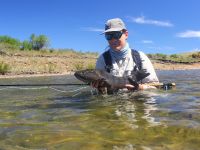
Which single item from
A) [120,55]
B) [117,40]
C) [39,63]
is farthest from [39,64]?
[117,40]

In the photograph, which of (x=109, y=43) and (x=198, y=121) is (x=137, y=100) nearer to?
(x=109, y=43)

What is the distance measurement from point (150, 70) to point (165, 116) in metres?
3.34

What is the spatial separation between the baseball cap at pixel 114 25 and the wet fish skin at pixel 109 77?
1.01m

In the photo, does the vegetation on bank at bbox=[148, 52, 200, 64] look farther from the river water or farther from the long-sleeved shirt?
the river water

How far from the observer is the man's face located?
29.0 feet

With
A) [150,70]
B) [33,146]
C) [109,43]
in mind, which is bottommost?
[33,146]

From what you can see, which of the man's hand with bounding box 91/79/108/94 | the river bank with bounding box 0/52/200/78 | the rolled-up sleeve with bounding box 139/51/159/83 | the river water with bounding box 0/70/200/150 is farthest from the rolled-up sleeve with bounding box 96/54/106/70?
the river bank with bounding box 0/52/200/78

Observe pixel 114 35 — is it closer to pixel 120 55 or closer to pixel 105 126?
pixel 120 55

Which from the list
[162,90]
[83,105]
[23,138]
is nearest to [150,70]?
[162,90]

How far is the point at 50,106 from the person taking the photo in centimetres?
787

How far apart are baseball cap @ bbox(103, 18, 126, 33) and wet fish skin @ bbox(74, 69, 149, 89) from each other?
1.01 metres

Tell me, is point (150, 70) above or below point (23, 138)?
above

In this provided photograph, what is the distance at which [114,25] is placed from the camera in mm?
8898

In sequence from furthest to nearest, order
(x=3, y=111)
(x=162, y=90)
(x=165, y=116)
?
(x=162, y=90) < (x=3, y=111) < (x=165, y=116)
